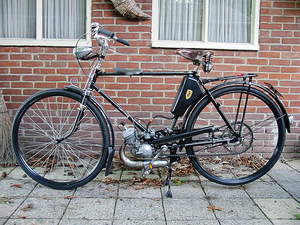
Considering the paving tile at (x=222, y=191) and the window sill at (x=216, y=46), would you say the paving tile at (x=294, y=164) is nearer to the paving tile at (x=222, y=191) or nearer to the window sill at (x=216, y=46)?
the paving tile at (x=222, y=191)

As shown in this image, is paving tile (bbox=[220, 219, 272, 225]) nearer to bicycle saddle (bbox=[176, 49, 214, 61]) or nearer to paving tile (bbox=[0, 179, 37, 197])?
bicycle saddle (bbox=[176, 49, 214, 61])

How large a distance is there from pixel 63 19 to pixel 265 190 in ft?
9.93

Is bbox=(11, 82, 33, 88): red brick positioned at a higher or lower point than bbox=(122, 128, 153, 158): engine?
higher

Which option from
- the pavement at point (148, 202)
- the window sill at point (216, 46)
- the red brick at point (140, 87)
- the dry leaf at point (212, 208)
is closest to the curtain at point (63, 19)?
the red brick at point (140, 87)

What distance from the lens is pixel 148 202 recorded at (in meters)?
3.02

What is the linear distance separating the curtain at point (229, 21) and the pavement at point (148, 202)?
1733 mm

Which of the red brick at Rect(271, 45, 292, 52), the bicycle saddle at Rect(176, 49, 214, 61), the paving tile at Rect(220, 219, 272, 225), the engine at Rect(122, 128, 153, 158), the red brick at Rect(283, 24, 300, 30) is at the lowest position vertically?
the paving tile at Rect(220, 219, 272, 225)

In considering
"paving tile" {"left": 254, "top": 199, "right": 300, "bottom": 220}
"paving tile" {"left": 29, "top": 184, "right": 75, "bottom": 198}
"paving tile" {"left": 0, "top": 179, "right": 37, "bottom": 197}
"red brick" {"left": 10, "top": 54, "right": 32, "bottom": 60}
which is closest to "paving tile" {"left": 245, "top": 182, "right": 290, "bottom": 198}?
"paving tile" {"left": 254, "top": 199, "right": 300, "bottom": 220}

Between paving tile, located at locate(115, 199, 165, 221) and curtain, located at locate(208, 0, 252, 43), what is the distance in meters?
2.21

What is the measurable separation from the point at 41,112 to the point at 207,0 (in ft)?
7.95

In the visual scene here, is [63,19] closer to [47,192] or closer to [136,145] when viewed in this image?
[136,145]

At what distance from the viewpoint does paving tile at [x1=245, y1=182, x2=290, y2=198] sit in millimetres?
3207

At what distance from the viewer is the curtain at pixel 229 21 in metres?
4.18

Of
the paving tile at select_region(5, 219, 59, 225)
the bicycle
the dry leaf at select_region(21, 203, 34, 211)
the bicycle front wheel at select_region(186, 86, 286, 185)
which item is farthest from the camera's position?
the bicycle front wheel at select_region(186, 86, 286, 185)
